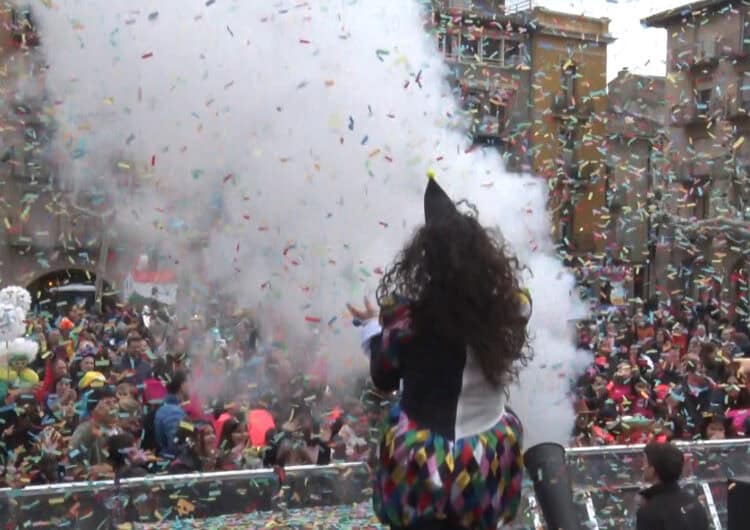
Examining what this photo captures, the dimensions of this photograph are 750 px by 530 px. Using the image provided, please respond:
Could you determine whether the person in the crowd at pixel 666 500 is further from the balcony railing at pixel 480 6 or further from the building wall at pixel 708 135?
the building wall at pixel 708 135

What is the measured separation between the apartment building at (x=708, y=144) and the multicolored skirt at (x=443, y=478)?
66.0 feet

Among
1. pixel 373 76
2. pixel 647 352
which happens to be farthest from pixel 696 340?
pixel 373 76

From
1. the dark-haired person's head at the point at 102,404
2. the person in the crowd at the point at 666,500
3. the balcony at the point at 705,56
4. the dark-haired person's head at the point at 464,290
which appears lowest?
the dark-haired person's head at the point at 102,404

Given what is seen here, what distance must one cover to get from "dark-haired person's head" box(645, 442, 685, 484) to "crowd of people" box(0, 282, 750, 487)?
155cm

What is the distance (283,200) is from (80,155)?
1.67 meters

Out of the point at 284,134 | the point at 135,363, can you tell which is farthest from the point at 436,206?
the point at 135,363

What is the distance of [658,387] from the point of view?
9.51 meters

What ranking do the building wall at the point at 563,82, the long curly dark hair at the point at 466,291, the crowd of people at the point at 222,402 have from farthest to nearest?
the building wall at the point at 563,82 < the crowd of people at the point at 222,402 < the long curly dark hair at the point at 466,291

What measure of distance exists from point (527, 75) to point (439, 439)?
1394 centimetres

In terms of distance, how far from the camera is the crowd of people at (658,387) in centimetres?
782

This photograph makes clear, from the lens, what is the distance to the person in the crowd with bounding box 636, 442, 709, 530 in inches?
157

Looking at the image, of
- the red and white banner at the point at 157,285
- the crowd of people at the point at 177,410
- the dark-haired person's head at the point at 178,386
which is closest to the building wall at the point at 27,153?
the red and white banner at the point at 157,285

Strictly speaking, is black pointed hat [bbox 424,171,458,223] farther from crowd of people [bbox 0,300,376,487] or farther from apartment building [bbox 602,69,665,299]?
apartment building [bbox 602,69,665,299]

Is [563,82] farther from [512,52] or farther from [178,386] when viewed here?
[178,386]
